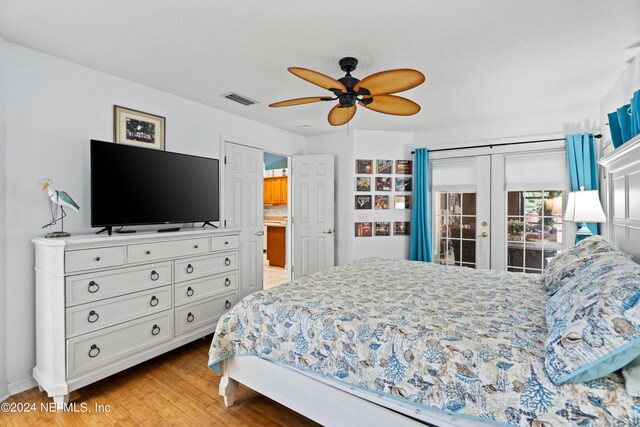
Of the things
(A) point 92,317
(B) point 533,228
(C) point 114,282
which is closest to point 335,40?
(C) point 114,282

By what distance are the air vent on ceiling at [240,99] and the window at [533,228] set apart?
3.43m

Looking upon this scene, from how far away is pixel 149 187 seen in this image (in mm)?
2816

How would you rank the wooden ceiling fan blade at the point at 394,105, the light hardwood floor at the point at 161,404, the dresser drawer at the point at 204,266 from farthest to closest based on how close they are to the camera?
the dresser drawer at the point at 204,266, the wooden ceiling fan blade at the point at 394,105, the light hardwood floor at the point at 161,404

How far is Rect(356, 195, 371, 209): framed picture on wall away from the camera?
189 inches

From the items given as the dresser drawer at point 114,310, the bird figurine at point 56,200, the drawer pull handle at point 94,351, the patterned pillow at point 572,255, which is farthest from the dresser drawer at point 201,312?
the patterned pillow at point 572,255

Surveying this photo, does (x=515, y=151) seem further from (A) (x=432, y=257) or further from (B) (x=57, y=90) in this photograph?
(B) (x=57, y=90)

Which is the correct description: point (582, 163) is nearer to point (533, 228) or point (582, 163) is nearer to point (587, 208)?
point (587, 208)

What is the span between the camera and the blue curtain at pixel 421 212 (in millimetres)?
4586

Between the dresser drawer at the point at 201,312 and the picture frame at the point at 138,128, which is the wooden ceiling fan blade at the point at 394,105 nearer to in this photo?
the picture frame at the point at 138,128

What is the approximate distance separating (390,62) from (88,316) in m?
2.90

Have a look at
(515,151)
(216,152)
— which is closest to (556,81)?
(515,151)

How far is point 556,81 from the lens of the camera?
288 cm

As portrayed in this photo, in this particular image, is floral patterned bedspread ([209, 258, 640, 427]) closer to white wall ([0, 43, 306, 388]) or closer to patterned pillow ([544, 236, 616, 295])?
patterned pillow ([544, 236, 616, 295])

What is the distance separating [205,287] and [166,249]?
0.57m
